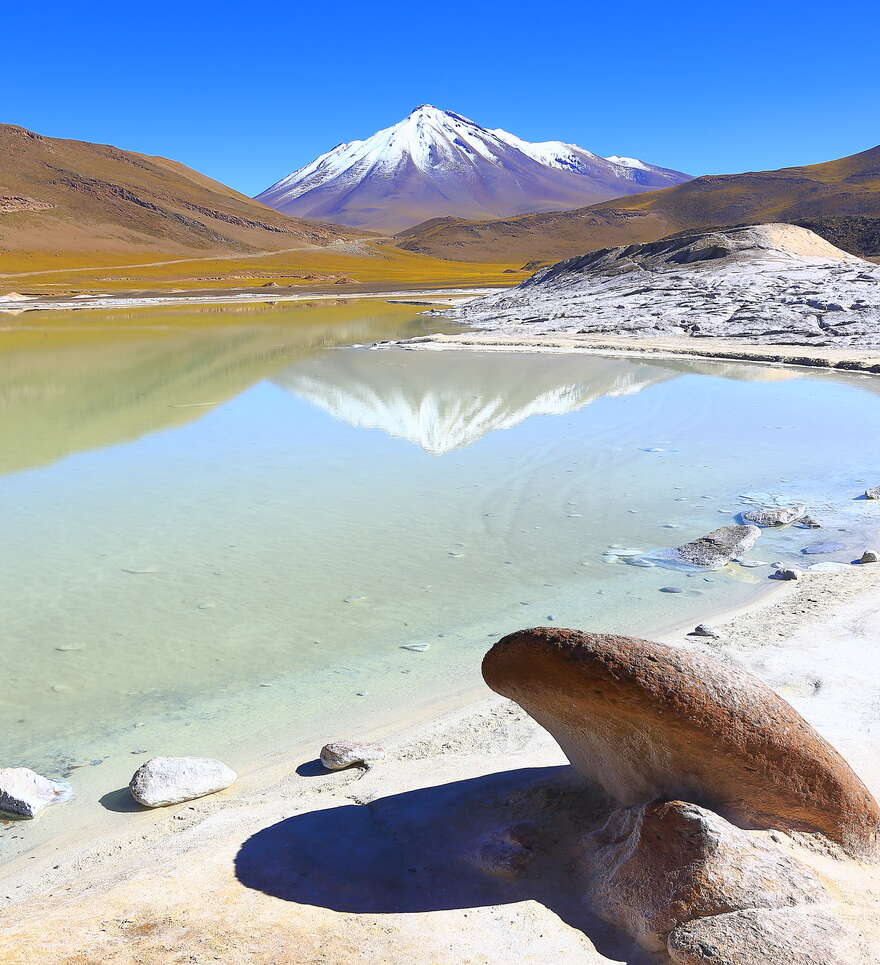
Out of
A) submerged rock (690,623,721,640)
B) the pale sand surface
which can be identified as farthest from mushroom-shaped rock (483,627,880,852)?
submerged rock (690,623,721,640)

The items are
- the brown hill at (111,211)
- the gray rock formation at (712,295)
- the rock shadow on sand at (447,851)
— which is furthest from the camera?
the brown hill at (111,211)

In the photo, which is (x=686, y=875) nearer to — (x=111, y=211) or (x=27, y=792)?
(x=27, y=792)

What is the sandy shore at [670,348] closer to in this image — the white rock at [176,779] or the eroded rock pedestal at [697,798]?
the eroded rock pedestal at [697,798]

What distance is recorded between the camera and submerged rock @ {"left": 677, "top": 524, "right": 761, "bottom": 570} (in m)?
6.49

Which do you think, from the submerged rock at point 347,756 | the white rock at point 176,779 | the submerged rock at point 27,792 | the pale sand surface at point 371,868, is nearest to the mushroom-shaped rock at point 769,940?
the pale sand surface at point 371,868

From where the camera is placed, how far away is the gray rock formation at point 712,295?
23.8 m

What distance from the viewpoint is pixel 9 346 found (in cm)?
2480

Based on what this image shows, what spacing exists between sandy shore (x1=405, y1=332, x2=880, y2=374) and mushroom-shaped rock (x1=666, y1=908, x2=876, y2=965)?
57.1 ft

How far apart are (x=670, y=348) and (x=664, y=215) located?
109 m

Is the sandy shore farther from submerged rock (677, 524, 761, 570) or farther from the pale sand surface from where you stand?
the pale sand surface

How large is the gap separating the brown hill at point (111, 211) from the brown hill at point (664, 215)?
20574mm

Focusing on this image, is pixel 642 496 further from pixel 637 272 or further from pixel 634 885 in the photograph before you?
pixel 637 272

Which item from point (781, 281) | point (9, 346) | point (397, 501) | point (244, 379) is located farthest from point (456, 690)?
point (781, 281)

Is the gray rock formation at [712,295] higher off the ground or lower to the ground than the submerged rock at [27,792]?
higher
